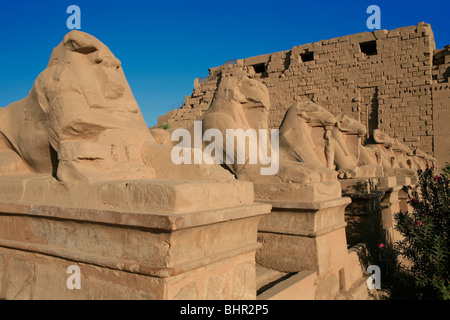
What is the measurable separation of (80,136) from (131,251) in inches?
41.1

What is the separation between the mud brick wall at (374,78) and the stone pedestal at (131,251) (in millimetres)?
14152

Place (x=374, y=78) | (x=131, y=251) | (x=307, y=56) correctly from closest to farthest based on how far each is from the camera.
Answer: (x=131, y=251) → (x=374, y=78) → (x=307, y=56)

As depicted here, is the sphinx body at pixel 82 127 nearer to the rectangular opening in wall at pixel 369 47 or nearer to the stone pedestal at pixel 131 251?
the stone pedestal at pixel 131 251

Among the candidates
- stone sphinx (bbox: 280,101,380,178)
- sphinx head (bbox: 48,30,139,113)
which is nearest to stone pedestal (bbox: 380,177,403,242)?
stone sphinx (bbox: 280,101,380,178)

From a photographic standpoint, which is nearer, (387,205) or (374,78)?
(387,205)

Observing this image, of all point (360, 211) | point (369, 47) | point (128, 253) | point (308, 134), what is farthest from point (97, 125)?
point (369, 47)

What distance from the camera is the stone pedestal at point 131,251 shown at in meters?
1.89

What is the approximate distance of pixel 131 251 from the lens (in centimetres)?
199

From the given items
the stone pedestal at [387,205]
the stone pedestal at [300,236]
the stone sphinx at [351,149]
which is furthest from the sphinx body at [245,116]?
the stone sphinx at [351,149]

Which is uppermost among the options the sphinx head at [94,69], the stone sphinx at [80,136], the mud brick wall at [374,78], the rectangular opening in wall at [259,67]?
the rectangular opening in wall at [259,67]

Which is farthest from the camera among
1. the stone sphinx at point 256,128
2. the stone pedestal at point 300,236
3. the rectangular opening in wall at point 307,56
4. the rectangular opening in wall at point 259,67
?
the rectangular opening in wall at point 259,67

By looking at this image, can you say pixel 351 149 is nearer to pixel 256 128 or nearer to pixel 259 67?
pixel 256 128
